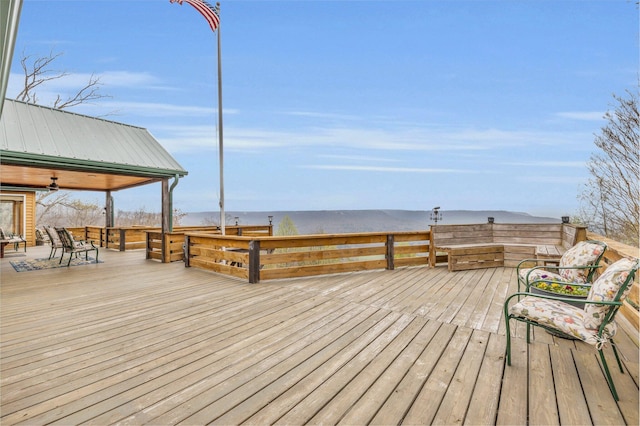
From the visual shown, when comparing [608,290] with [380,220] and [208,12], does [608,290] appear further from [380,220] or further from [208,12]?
[380,220]

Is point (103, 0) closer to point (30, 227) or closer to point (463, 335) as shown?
point (30, 227)

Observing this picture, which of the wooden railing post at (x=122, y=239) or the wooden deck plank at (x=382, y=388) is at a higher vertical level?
the wooden railing post at (x=122, y=239)

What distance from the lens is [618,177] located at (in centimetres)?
693

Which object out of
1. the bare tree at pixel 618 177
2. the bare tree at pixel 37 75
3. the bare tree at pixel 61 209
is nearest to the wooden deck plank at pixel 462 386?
the bare tree at pixel 618 177

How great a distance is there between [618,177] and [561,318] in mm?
7298

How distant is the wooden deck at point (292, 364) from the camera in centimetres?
165

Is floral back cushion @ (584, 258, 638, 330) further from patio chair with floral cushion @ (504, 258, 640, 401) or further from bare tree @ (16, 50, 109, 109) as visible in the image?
bare tree @ (16, 50, 109, 109)

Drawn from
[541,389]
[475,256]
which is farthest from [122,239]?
[541,389]

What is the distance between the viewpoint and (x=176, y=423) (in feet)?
5.11

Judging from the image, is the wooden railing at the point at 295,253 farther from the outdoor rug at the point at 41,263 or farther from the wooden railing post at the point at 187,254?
the outdoor rug at the point at 41,263

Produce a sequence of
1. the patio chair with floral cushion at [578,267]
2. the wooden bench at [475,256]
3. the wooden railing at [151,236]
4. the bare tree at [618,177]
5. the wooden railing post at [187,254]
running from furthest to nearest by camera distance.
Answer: the wooden railing at [151,236] < the bare tree at [618,177] < the wooden railing post at [187,254] < the wooden bench at [475,256] < the patio chair with floral cushion at [578,267]

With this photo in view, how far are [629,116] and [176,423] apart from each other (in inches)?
386

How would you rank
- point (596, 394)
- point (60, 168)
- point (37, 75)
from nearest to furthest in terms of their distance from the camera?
1. point (596, 394)
2. point (60, 168)
3. point (37, 75)

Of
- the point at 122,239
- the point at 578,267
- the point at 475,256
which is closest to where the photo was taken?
the point at 578,267
